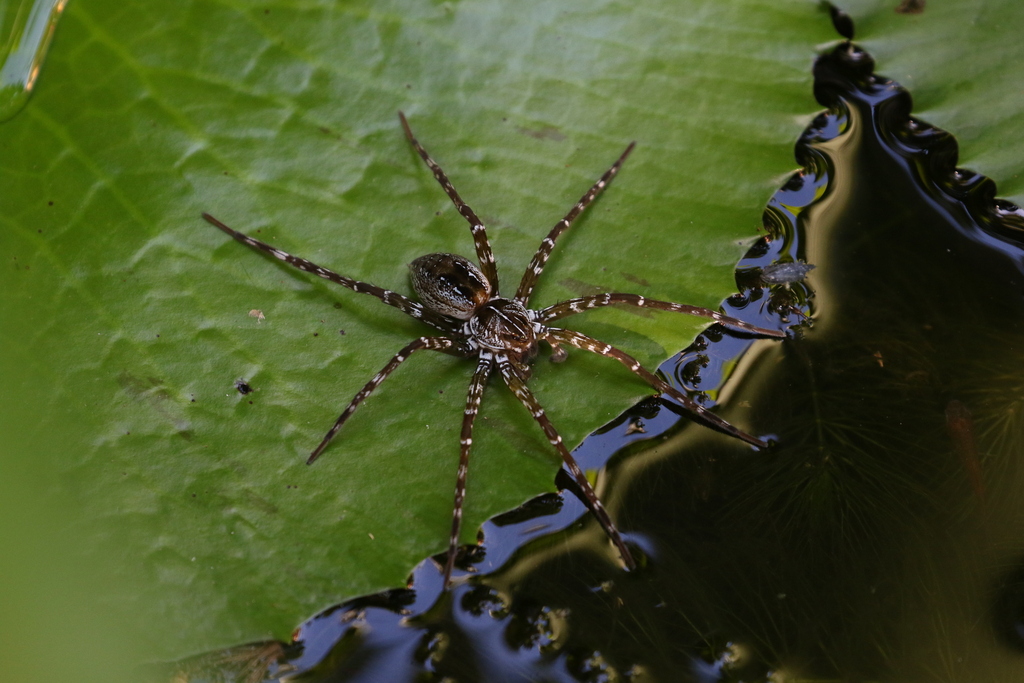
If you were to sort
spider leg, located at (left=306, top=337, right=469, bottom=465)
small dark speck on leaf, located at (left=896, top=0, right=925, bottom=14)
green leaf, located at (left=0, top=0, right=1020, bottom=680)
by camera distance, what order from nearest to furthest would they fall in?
green leaf, located at (left=0, top=0, right=1020, bottom=680) → spider leg, located at (left=306, top=337, right=469, bottom=465) → small dark speck on leaf, located at (left=896, top=0, right=925, bottom=14)

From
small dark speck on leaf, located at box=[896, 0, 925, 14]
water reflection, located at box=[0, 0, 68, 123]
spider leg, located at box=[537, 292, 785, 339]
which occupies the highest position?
water reflection, located at box=[0, 0, 68, 123]

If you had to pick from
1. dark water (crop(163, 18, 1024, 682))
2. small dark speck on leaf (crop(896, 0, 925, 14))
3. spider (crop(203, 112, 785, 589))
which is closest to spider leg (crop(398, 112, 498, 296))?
spider (crop(203, 112, 785, 589))

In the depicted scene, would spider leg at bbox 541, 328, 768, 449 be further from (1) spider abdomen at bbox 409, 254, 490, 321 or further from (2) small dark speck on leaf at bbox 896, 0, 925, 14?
(2) small dark speck on leaf at bbox 896, 0, 925, 14

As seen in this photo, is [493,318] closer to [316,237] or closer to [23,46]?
[316,237]

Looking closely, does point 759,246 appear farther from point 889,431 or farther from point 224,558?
point 224,558

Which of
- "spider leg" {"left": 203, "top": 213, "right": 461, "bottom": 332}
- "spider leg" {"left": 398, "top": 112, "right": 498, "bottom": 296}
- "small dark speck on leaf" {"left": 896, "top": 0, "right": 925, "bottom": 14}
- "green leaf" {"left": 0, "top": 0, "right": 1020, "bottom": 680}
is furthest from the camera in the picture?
"small dark speck on leaf" {"left": 896, "top": 0, "right": 925, "bottom": 14}

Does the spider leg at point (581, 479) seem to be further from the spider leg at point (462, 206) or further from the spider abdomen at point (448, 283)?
the spider leg at point (462, 206)

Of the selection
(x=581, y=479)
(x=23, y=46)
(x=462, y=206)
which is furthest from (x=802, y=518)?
(x=23, y=46)
